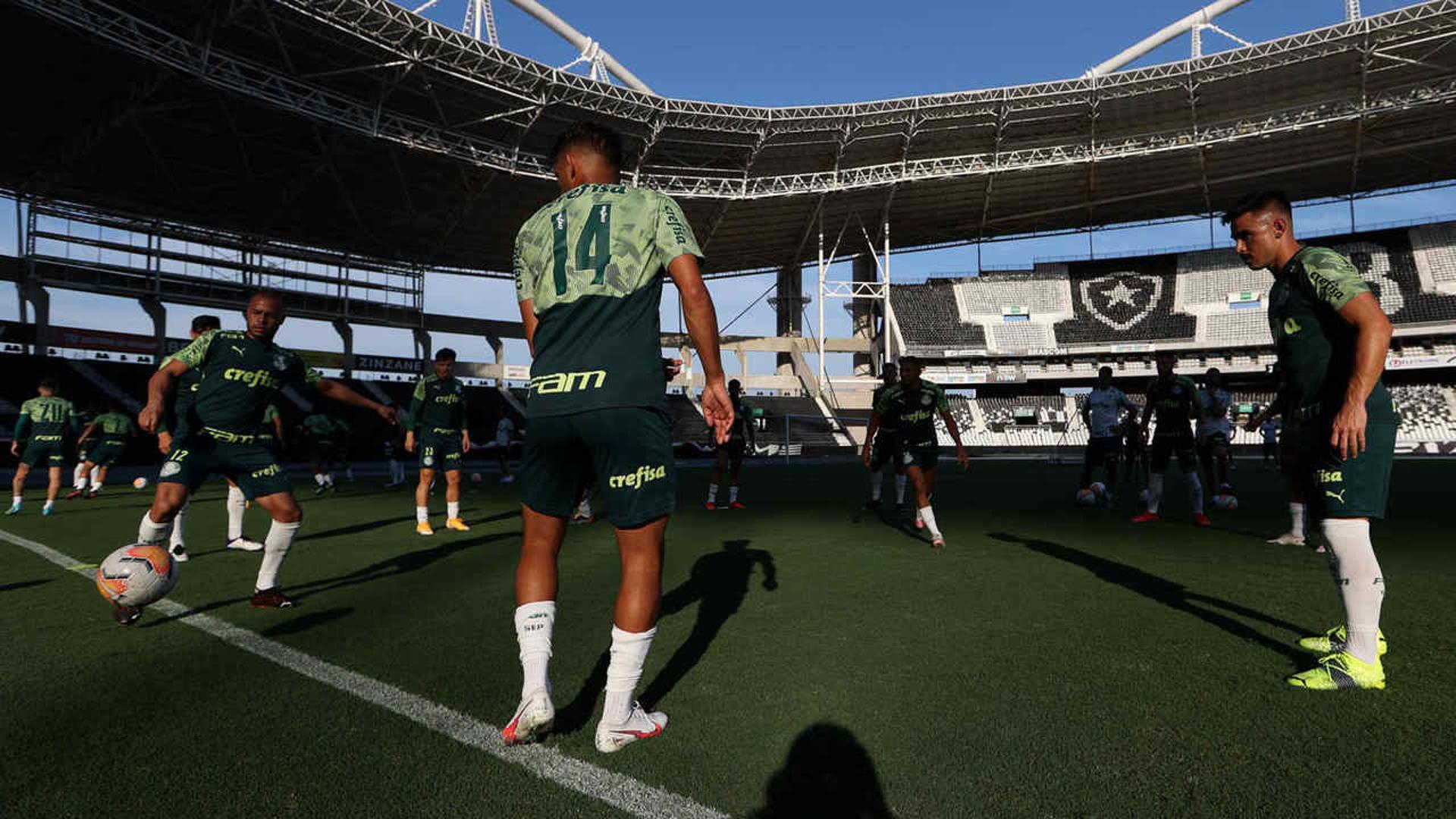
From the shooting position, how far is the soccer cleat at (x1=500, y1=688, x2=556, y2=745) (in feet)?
7.43

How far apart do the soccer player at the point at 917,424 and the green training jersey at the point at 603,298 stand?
490 cm

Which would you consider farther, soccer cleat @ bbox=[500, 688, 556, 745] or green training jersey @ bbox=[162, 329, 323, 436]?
green training jersey @ bbox=[162, 329, 323, 436]

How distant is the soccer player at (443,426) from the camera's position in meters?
8.19

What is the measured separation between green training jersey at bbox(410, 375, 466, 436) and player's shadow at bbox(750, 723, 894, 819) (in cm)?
711

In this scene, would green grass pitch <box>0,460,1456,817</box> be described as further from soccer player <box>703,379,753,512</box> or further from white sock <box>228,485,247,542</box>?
soccer player <box>703,379,753,512</box>

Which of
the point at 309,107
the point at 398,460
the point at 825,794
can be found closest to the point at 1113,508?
the point at 825,794

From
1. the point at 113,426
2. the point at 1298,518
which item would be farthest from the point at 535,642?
the point at 113,426

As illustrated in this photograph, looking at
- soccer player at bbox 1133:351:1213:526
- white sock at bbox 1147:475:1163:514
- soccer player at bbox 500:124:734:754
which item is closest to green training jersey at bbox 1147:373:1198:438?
soccer player at bbox 1133:351:1213:526

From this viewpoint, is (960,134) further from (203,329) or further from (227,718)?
(227,718)

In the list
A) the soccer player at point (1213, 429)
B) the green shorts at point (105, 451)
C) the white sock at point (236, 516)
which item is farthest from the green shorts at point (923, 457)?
the green shorts at point (105, 451)

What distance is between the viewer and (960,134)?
32.6 meters

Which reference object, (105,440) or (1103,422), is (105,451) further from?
(1103,422)

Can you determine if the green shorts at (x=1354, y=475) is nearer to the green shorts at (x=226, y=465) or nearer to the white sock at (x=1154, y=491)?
the green shorts at (x=226, y=465)

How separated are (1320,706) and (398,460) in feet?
53.9
